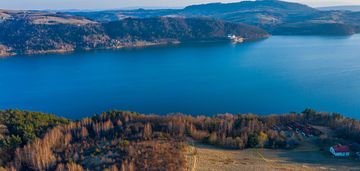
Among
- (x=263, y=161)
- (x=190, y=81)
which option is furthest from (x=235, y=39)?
(x=263, y=161)

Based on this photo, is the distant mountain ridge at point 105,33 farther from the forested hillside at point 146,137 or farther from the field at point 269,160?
the field at point 269,160

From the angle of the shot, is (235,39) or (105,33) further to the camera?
(105,33)

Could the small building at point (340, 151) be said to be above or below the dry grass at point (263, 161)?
above

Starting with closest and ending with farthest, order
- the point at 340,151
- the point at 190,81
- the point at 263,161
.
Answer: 1. the point at 263,161
2. the point at 340,151
3. the point at 190,81

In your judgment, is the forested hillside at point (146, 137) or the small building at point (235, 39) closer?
the forested hillside at point (146, 137)

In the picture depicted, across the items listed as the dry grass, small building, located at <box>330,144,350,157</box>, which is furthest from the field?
small building, located at <box>330,144,350,157</box>

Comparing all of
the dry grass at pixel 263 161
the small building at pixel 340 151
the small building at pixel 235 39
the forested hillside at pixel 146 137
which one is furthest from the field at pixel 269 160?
the small building at pixel 235 39

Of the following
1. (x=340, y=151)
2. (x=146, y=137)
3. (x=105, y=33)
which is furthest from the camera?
(x=105, y=33)

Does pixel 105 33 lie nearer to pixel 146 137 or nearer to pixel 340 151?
pixel 146 137

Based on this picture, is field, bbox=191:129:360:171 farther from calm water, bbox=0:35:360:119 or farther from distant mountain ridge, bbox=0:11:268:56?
distant mountain ridge, bbox=0:11:268:56
